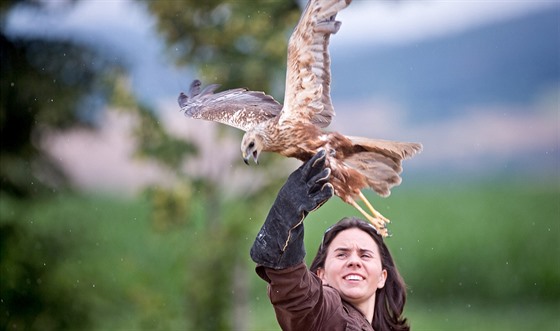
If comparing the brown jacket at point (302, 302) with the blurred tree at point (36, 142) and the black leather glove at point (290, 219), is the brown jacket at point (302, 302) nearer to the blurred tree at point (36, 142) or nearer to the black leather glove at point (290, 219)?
the black leather glove at point (290, 219)

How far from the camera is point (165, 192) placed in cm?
551

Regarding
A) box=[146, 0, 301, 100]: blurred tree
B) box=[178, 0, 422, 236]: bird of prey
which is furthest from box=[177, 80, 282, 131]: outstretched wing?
box=[146, 0, 301, 100]: blurred tree

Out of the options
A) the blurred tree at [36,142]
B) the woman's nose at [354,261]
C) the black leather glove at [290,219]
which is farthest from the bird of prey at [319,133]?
the blurred tree at [36,142]

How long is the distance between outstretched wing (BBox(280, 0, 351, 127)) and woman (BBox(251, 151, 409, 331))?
0.27 m

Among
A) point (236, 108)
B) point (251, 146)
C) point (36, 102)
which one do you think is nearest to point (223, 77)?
point (36, 102)

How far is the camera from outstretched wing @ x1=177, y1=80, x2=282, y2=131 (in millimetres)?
2385

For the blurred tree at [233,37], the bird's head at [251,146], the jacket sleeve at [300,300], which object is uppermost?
the blurred tree at [233,37]

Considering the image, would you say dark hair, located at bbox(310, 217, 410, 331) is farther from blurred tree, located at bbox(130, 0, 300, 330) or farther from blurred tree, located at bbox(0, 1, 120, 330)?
blurred tree, located at bbox(0, 1, 120, 330)

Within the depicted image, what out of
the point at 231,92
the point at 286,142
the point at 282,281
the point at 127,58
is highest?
the point at 127,58

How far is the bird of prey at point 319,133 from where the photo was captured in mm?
2195

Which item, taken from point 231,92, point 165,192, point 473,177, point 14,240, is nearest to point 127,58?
point 165,192

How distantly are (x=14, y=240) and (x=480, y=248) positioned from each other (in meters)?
2.76

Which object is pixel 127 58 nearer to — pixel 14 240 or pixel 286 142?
pixel 14 240

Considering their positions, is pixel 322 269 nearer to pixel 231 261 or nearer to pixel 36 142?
pixel 231 261
